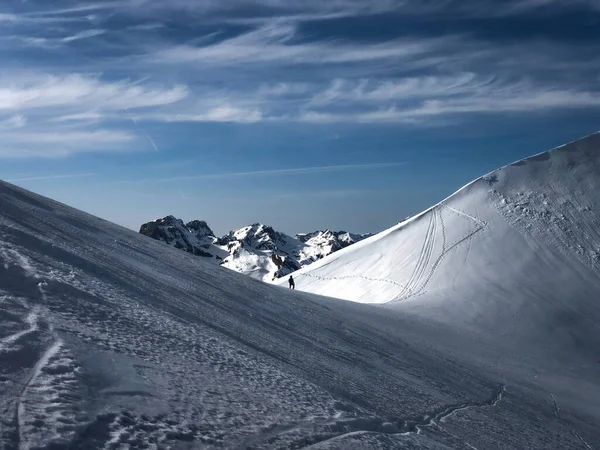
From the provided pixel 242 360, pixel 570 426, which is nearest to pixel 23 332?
pixel 242 360

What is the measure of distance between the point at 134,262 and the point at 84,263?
348 cm

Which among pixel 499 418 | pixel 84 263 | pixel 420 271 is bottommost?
pixel 499 418

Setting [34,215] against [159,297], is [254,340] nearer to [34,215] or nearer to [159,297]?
[159,297]

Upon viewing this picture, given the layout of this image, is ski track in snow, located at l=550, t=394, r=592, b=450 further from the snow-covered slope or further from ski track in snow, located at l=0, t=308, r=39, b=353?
ski track in snow, located at l=0, t=308, r=39, b=353

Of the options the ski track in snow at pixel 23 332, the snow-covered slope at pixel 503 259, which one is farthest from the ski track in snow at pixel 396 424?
the snow-covered slope at pixel 503 259

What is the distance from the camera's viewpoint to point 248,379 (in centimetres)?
915

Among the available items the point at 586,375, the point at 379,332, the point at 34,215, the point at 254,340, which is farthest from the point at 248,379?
the point at 586,375

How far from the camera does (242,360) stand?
33.3ft

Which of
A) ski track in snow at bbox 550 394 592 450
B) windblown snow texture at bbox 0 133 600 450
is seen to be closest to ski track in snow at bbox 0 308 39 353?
windblown snow texture at bbox 0 133 600 450

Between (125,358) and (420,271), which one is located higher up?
(420,271)

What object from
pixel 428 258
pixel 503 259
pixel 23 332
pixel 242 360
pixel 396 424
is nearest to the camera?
pixel 23 332

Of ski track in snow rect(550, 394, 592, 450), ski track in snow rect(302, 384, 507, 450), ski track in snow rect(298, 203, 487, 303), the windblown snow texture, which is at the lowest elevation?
ski track in snow rect(550, 394, 592, 450)

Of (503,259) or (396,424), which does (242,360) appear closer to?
(396,424)

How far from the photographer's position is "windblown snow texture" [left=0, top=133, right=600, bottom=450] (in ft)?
21.9
